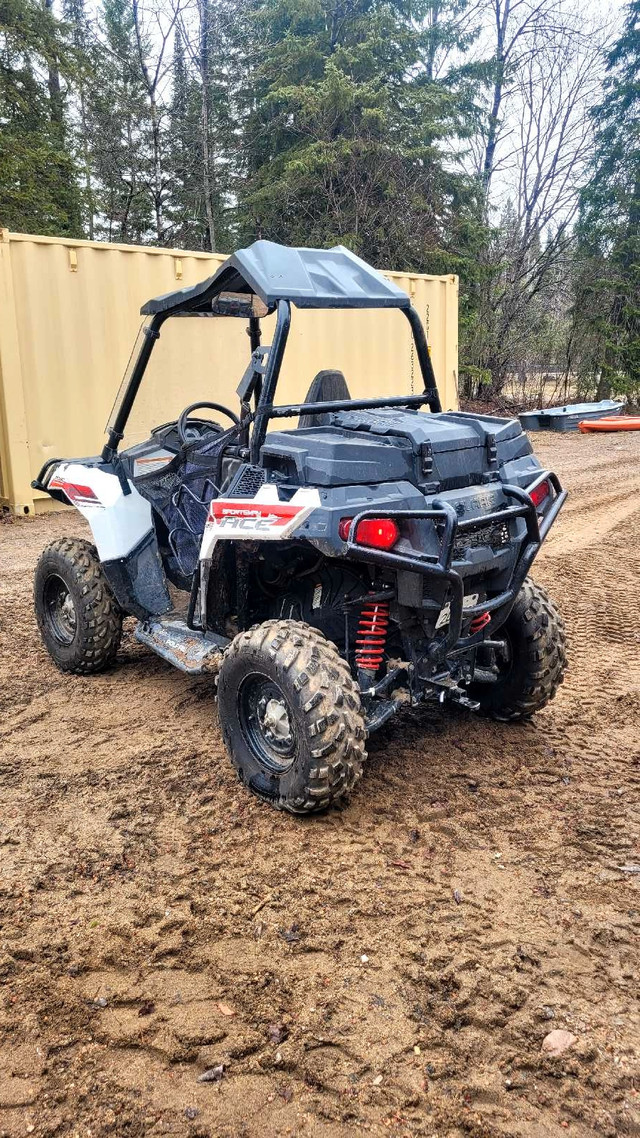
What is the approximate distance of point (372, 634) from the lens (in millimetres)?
3205

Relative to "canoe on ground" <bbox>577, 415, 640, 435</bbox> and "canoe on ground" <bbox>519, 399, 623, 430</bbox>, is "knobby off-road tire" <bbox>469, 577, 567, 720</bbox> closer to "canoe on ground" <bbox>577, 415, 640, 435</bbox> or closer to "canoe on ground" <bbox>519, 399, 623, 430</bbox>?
"canoe on ground" <bbox>577, 415, 640, 435</bbox>

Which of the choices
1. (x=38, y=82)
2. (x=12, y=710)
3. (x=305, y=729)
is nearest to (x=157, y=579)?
(x=12, y=710)

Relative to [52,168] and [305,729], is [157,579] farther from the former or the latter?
[52,168]

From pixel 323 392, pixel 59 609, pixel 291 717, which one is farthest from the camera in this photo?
pixel 59 609

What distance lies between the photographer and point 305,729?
2924 mm

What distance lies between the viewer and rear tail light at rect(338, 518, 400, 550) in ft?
9.44

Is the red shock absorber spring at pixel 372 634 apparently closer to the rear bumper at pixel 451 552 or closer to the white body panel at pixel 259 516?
the rear bumper at pixel 451 552

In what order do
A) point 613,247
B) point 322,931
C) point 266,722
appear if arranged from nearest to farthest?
point 322,931
point 266,722
point 613,247

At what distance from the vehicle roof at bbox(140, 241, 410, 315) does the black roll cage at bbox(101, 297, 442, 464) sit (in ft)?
A: 0.20

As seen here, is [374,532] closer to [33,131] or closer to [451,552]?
[451,552]

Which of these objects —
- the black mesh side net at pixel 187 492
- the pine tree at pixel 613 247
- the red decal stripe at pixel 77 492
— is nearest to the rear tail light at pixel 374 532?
the black mesh side net at pixel 187 492

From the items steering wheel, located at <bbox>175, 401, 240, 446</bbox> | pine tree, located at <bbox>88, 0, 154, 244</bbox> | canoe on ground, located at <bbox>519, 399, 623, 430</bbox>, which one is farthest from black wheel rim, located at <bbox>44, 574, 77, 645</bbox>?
pine tree, located at <bbox>88, 0, 154, 244</bbox>

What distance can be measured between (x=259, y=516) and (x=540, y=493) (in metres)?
1.16

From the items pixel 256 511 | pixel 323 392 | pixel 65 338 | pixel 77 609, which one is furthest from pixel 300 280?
pixel 65 338
